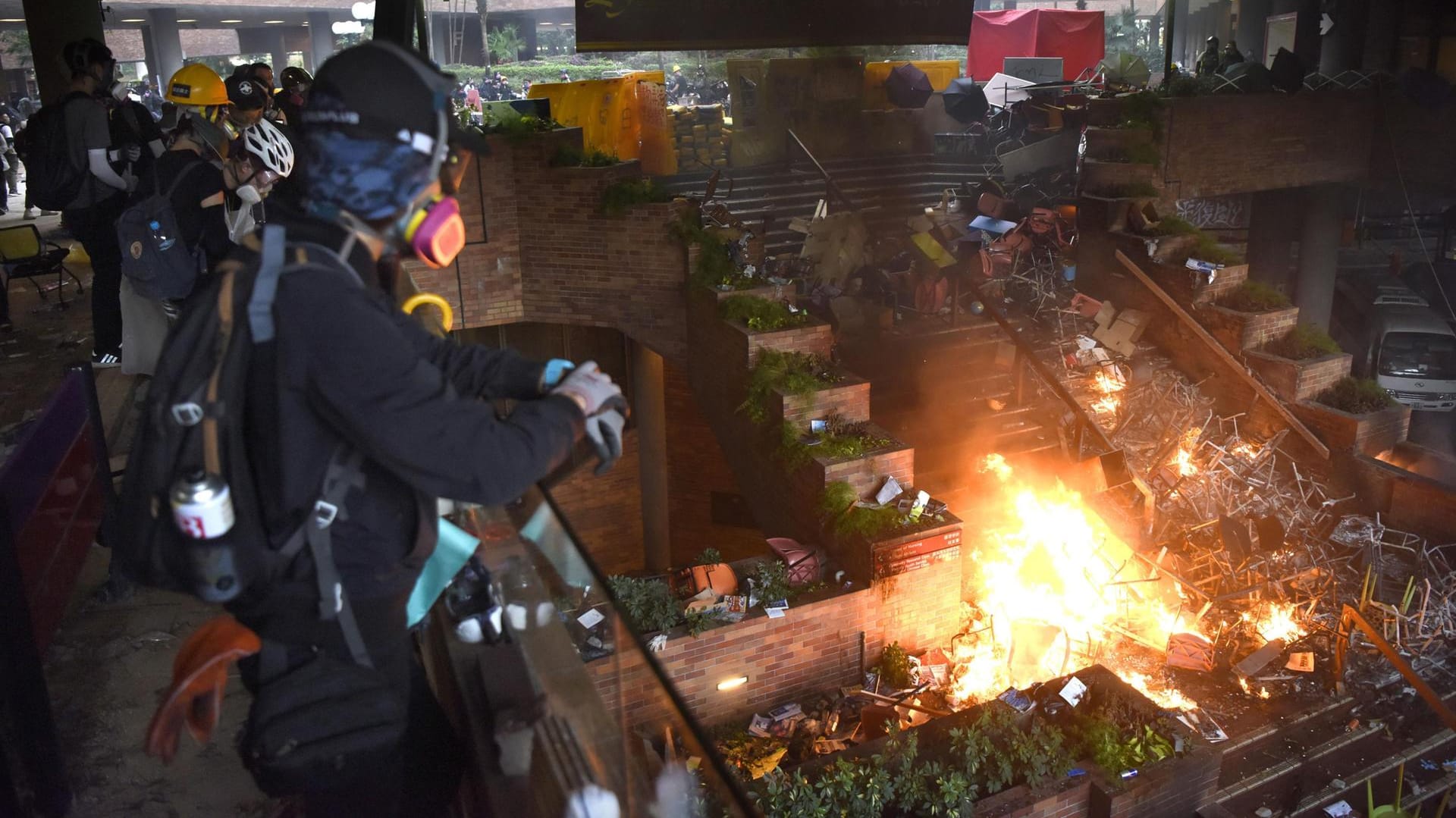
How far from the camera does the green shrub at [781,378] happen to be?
31.7 feet

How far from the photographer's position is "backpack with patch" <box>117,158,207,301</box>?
5465 mm

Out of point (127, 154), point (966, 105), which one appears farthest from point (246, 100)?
point (966, 105)

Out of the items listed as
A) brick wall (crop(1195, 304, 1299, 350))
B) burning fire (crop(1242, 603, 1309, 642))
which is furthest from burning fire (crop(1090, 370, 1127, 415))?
burning fire (crop(1242, 603, 1309, 642))

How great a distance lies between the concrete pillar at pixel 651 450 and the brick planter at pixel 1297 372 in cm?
693

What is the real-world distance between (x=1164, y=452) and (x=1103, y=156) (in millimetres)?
4189

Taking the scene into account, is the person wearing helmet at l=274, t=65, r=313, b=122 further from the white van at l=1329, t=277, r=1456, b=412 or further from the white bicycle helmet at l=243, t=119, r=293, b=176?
the white van at l=1329, t=277, r=1456, b=412

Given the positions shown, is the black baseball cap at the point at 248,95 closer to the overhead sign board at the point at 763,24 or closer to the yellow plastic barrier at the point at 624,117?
the overhead sign board at the point at 763,24

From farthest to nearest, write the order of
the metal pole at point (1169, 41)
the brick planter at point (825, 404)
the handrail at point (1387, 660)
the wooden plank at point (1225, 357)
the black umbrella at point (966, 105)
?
the black umbrella at point (966, 105) < the metal pole at point (1169, 41) < the wooden plank at point (1225, 357) < the brick planter at point (825, 404) < the handrail at point (1387, 660)

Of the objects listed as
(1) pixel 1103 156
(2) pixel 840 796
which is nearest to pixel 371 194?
(2) pixel 840 796

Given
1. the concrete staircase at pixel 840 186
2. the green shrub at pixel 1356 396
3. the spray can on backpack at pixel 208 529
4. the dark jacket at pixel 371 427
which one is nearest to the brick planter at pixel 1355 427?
the green shrub at pixel 1356 396

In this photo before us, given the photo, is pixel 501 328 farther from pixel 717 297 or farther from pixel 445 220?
pixel 445 220

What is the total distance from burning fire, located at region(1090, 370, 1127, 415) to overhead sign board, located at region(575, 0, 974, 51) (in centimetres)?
541

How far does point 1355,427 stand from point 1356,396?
57 centimetres

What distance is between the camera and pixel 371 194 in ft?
6.38
